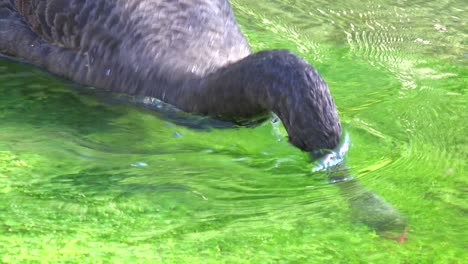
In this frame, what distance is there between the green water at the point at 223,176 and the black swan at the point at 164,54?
0.13m

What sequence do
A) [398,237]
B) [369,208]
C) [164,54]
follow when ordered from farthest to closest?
[164,54] → [369,208] → [398,237]

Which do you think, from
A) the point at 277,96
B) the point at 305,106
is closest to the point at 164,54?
the point at 277,96

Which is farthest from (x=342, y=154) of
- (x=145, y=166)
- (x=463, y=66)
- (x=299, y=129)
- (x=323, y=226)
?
(x=463, y=66)

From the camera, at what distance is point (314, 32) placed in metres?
7.81

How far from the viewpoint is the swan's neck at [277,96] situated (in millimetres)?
4863

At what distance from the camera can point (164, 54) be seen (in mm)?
6160

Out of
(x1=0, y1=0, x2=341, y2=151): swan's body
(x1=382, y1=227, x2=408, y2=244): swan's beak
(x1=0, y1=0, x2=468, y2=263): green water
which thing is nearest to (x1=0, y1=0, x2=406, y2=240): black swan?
(x1=0, y1=0, x2=341, y2=151): swan's body

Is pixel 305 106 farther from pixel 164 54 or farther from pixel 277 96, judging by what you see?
pixel 164 54

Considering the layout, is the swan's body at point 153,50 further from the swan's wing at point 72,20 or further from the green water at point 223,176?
the green water at point 223,176

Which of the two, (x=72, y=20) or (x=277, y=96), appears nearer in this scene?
(x=277, y=96)

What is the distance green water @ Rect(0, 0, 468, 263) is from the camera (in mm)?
4355

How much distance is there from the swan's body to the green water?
14 cm

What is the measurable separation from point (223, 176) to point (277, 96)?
1.59ft

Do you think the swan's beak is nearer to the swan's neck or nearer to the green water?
the green water
